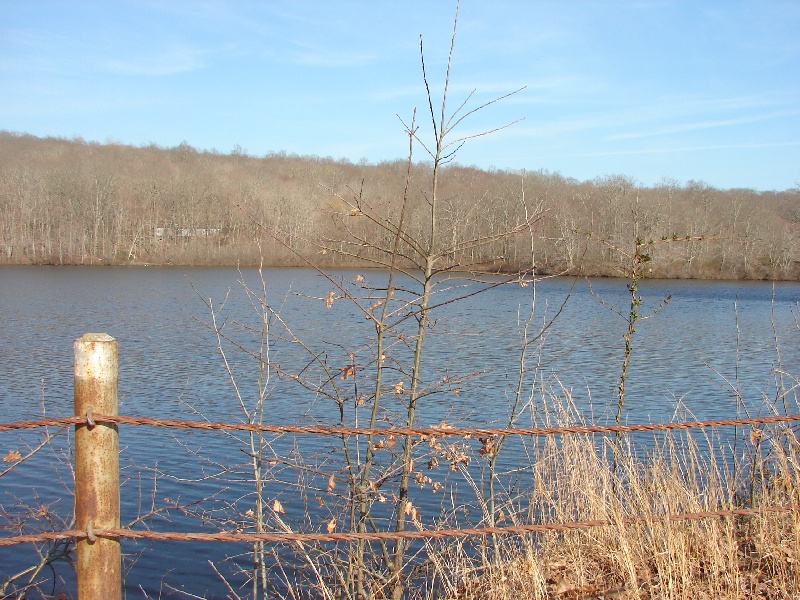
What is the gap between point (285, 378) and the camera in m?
18.1

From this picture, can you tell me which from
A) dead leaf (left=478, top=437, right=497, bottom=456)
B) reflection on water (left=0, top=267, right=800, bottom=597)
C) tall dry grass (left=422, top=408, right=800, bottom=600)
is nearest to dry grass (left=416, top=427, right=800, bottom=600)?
tall dry grass (left=422, top=408, right=800, bottom=600)

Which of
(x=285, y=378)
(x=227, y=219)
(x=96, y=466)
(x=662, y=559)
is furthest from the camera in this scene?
(x=227, y=219)

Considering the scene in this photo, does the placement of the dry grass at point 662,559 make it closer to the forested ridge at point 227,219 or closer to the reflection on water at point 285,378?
the reflection on water at point 285,378

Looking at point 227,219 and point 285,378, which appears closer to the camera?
point 285,378

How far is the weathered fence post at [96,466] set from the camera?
8.84 ft

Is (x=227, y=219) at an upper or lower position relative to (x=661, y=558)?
upper

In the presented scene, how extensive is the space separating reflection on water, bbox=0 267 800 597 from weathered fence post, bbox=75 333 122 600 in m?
2.13

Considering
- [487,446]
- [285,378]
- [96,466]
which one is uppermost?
[96,466]

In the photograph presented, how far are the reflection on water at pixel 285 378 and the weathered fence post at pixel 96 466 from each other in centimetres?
213

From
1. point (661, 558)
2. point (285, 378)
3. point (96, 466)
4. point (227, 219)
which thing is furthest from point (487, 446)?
point (227, 219)

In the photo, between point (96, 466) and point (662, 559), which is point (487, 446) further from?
point (96, 466)

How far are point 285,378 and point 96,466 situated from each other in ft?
50.8

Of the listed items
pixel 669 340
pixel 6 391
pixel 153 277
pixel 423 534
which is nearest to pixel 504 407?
pixel 6 391

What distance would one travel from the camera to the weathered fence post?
→ 2.70 meters
